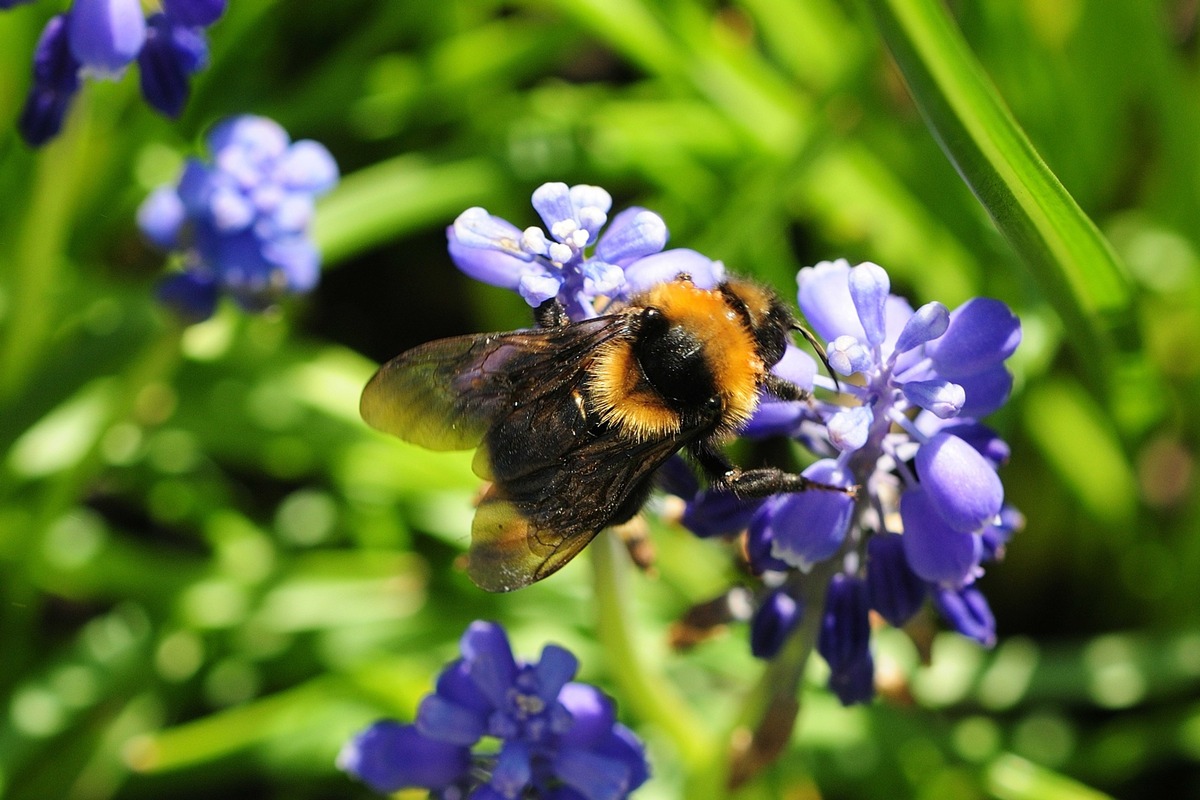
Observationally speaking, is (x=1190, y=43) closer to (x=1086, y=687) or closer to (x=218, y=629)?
(x=1086, y=687)

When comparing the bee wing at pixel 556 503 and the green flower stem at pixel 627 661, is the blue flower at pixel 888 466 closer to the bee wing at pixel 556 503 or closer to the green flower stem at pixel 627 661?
the bee wing at pixel 556 503

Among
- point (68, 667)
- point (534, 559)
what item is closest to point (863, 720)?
point (534, 559)

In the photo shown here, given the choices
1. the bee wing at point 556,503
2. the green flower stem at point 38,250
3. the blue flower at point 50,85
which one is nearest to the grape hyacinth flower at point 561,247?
the bee wing at point 556,503

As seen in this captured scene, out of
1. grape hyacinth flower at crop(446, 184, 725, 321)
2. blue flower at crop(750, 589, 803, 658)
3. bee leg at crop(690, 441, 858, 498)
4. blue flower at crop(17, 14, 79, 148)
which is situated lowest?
blue flower at crop(750, 589, 803, 658)

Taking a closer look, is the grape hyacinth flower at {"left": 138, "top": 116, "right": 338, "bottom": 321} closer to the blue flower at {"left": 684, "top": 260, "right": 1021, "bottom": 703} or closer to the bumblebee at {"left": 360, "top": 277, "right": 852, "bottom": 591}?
the bumblebee at {"left": 360, "top": 277, "right": 852, "bottom": 591}

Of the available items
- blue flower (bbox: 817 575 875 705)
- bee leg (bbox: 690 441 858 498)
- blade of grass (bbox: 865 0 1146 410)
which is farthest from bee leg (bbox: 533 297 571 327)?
blade of grass (bbox: 865 0 1146 410)
